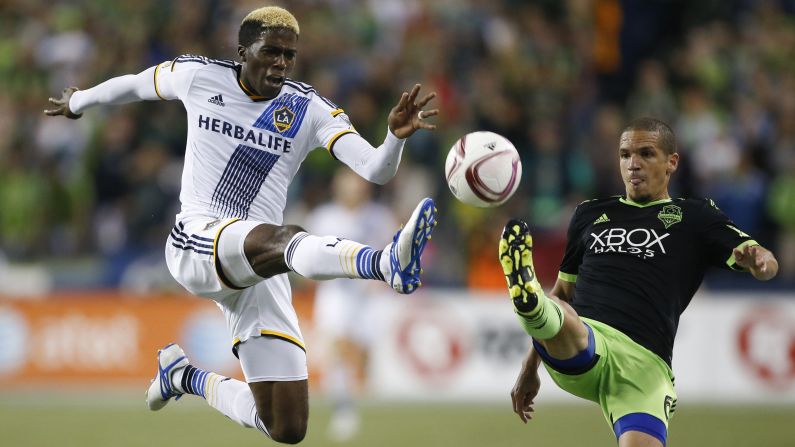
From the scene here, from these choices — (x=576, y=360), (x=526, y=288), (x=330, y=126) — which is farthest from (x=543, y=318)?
(x=330, y=126)

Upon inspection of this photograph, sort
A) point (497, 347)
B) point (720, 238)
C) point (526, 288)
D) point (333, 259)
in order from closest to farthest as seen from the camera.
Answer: point (526, 288), point (333, 259), point (720, 238), point (497, 347)

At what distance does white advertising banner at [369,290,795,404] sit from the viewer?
14266 mm

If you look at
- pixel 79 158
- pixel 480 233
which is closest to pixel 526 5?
pixel 480 233

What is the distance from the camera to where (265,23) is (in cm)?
675

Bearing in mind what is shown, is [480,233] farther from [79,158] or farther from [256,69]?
[256,69]

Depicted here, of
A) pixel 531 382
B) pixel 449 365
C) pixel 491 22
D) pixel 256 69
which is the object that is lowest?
pixel 449 365

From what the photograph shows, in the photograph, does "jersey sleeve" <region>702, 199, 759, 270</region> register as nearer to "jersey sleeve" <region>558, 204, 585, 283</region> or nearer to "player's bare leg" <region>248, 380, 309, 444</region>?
"jersey sleeve" <region>558, 204, 585, 283</region>

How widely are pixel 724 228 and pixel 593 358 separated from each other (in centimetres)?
101

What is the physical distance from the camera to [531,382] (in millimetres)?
6836

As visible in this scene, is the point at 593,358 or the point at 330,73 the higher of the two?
the point at 330,73

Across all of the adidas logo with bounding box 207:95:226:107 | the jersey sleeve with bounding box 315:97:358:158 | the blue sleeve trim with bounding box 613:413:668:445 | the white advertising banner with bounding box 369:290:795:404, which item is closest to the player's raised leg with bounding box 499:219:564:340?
the blue sleeve trim with bounding box 613:413:668:445

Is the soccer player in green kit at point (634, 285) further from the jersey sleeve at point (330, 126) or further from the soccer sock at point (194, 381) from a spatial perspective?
the soccer sock at point (194, 381)

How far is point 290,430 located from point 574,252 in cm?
196

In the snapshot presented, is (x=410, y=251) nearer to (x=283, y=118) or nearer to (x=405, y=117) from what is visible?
(x=405, y=117)
